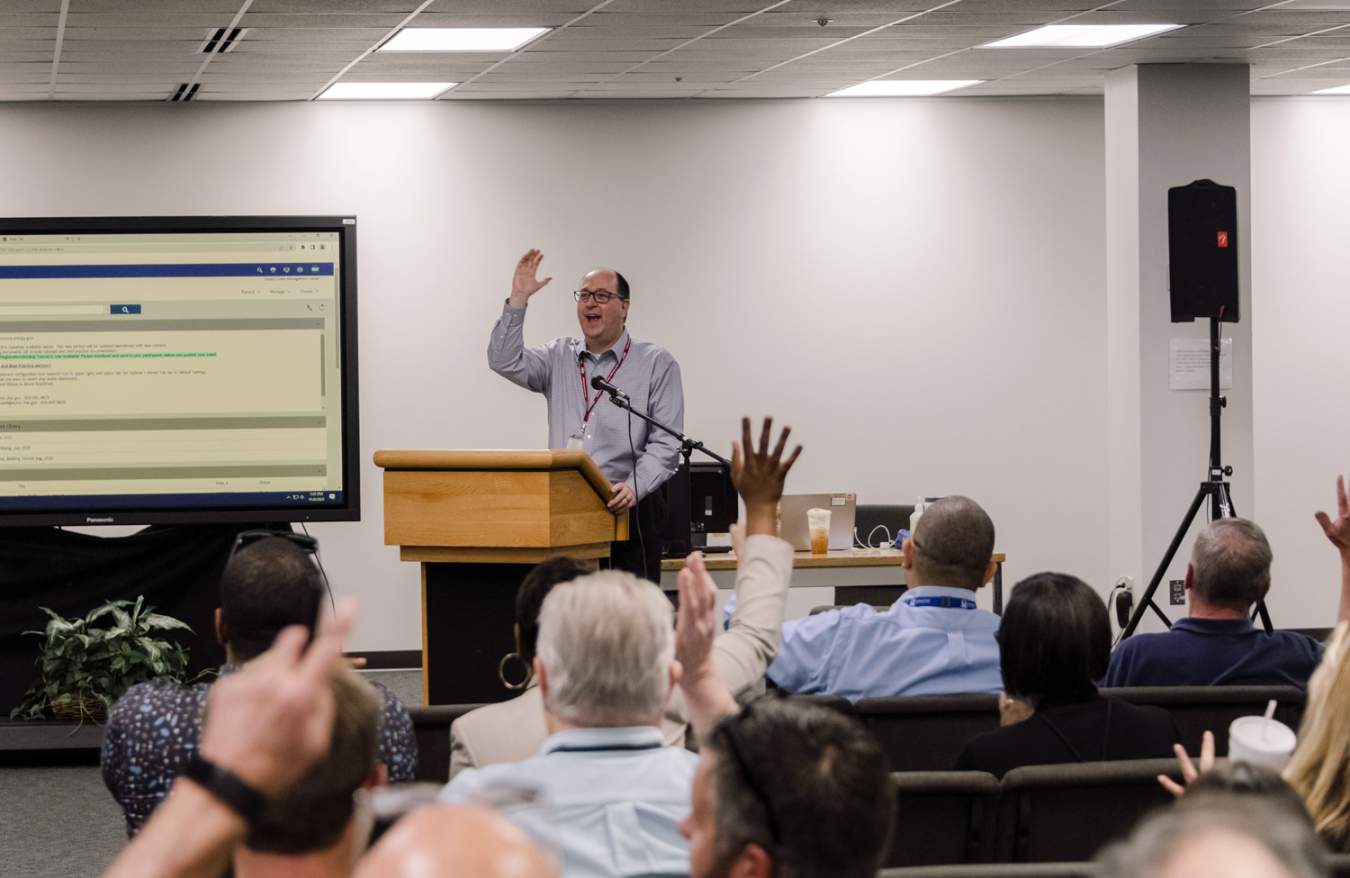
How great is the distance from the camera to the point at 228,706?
2.75 feet

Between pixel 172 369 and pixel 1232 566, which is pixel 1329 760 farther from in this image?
pixel 172 369

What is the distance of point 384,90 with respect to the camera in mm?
7465

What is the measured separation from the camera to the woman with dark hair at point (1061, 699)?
2.53 meters

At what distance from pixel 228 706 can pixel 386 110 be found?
24.1 ft

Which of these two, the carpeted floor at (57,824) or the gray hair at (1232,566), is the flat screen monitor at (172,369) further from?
the gray hair at (1232,566)

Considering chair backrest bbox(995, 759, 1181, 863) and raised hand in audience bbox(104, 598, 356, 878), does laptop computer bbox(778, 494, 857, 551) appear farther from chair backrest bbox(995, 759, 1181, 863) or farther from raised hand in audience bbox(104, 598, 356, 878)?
raised hand in audience bbox(104, 598, 356, 878)

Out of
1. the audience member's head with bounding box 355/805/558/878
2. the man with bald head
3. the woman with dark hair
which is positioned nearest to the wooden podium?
the man with bald head

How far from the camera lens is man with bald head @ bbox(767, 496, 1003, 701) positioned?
3.21 m

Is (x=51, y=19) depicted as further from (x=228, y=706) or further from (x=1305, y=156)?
(x=1305, y=156)

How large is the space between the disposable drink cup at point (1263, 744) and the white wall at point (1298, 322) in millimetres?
7451

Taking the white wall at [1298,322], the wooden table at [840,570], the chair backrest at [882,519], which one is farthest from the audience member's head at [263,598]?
the white wall at [1298,322]

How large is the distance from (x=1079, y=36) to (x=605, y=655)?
567 centimetres

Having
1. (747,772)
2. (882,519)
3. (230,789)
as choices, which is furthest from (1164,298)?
(230,789)

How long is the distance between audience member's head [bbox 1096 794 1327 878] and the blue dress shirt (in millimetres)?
2630
